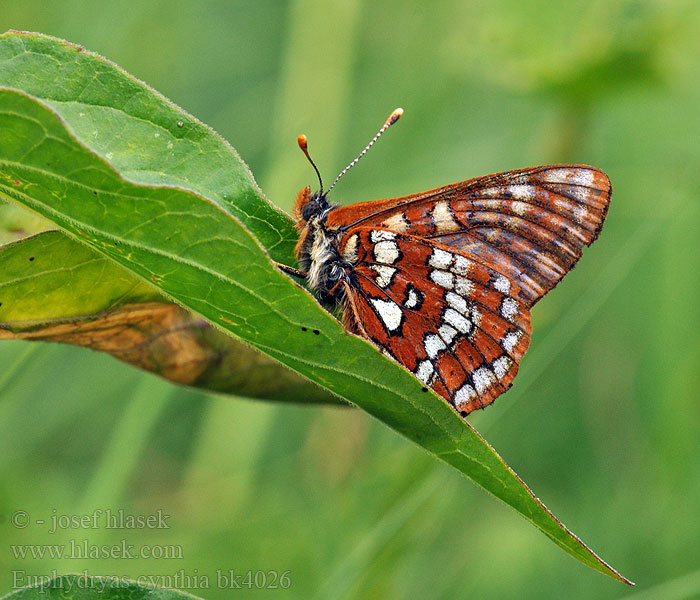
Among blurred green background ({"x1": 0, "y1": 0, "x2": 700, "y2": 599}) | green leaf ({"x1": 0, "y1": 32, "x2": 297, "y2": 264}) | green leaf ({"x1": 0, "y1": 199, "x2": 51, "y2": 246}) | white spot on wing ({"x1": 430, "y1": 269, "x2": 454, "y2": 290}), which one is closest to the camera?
green leaf ({"x1": 0, "y1": 32, "x2": 297, "y2": 264})

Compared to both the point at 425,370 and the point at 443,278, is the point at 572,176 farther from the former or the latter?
the point at 425,370

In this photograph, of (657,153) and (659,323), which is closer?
(659,323)

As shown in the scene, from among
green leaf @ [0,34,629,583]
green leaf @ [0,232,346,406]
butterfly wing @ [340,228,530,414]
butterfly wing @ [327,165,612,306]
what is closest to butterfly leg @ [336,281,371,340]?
butterfly wing @ [340,228,530,414]

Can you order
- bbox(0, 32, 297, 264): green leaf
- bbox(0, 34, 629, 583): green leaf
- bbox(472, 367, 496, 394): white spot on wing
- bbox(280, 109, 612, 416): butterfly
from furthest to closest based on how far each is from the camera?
bbox(280, 109, 612, 416): butterfly, bbox(472, 367, 496, 394): white spot on wing, bbox(0, 32, 297, 264): green leaf, bbox(0, 34, 629, 583): green leaf

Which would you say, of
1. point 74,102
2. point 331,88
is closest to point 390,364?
point 74,102

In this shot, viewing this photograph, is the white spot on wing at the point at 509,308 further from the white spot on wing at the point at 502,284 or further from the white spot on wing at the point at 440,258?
the white spot on wing at the point at 440,258

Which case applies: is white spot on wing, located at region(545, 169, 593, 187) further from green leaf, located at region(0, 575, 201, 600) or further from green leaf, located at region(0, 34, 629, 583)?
green leaf, located at region(0, 575, 201, 600)

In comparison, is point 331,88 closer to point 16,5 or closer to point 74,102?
point 16,5

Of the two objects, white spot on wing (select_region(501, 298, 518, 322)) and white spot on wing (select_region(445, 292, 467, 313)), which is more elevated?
white spot on wing (select_region(501, 298, 518, 322))
